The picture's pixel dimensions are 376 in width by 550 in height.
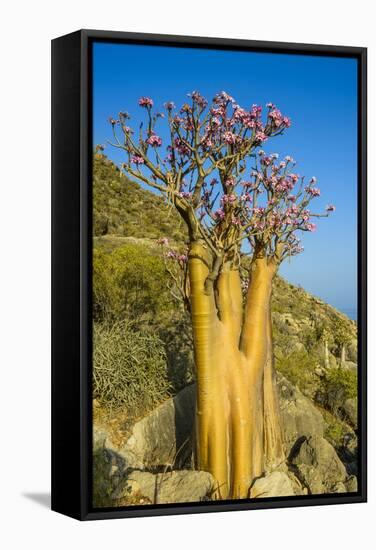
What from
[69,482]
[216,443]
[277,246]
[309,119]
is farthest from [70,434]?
[309,119]

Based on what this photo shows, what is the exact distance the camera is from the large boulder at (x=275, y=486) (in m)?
13.0

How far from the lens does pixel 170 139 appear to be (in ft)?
41.3

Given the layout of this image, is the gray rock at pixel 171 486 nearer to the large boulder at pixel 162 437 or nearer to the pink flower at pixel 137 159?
the large boulder at pixel 162 437

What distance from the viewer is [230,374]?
12883mm

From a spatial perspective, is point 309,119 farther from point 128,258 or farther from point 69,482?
point 69,482

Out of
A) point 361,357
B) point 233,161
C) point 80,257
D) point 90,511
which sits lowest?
point 90,511

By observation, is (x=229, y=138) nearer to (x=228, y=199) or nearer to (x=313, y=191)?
(x=228, y=199)

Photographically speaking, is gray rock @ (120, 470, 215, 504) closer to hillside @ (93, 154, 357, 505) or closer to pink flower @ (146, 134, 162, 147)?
hillside @ (93, 154, 357, 505)

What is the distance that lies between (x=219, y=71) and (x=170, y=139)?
28.6 inches

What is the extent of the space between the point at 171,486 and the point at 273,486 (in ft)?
3.09

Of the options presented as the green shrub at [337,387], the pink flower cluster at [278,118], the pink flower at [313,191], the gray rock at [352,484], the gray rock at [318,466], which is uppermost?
the pink flower cluster at [278,118]

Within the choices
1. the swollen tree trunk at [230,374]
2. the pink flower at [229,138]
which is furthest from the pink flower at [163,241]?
the pink flower at [229,138]

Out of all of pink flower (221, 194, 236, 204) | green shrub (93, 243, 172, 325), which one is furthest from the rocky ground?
pink flower (221, 194, 236, 204)

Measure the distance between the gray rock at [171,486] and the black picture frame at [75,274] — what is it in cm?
8
